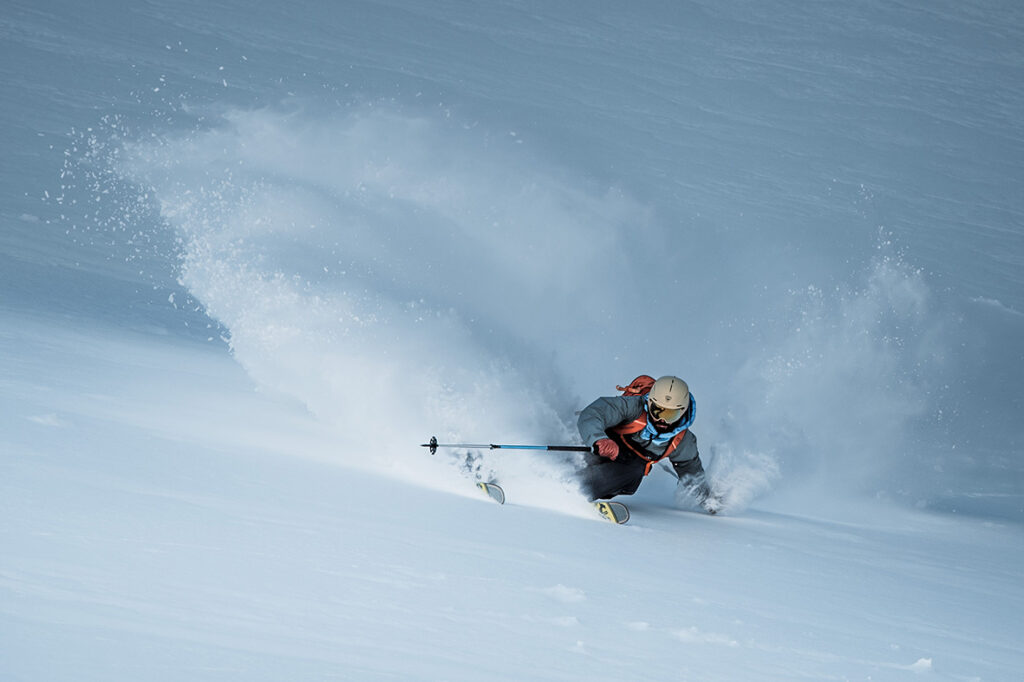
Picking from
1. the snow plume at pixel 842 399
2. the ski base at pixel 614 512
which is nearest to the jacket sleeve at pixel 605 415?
the ski base at pixel 614 512

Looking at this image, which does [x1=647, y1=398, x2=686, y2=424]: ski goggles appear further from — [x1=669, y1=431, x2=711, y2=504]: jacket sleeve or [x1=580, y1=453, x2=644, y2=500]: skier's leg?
[x1=669, y1=431, x2=711, y2=504]: jacket sleeve

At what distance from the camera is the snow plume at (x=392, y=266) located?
270 inches

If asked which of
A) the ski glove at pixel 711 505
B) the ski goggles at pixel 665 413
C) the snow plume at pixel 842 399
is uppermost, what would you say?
the snow plume at pixel 842 399

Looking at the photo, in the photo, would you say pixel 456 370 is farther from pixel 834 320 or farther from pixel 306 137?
pixel 306 137

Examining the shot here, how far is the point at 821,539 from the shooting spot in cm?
624

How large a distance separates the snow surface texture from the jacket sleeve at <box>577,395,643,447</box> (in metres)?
0.45

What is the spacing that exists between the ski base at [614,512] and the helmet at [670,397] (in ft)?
1.70

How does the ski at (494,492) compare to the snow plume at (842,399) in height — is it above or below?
below

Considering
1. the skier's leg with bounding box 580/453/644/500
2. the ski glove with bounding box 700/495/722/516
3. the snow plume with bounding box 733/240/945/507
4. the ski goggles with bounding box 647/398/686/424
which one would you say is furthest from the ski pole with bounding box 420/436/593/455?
the snow plume with bounding box 733/240/945/507

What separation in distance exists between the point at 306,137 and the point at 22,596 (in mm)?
12287

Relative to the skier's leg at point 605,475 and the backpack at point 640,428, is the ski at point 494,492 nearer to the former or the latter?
the skier's leg at point 605,475

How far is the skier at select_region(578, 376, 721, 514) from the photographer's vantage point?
213 inches

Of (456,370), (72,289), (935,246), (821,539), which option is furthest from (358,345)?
(935,246)

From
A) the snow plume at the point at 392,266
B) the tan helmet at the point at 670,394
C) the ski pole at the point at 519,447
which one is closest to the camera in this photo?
the tan helmet at the point at 670,394
